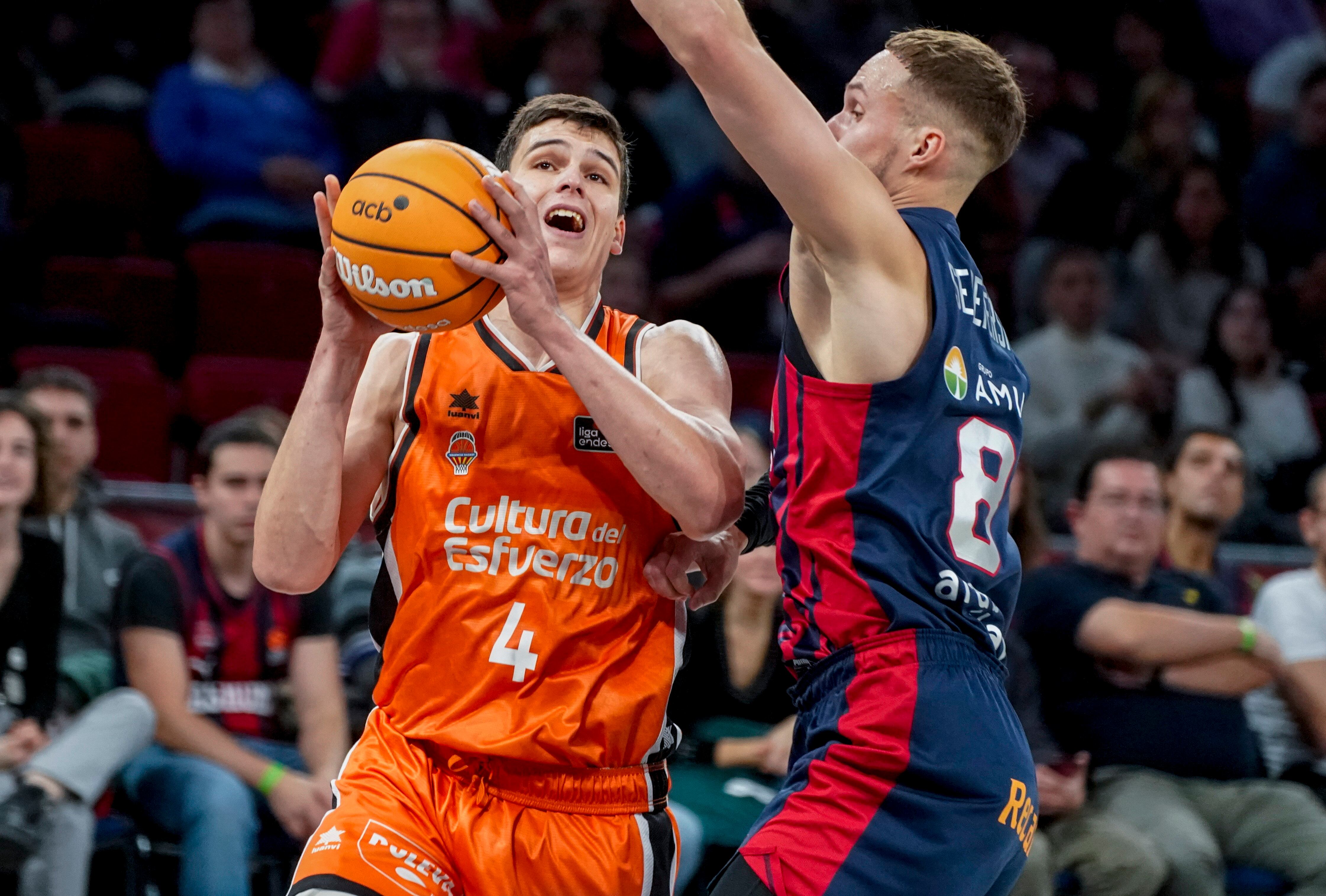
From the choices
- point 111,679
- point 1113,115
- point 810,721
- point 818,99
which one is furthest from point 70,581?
point 1113,115

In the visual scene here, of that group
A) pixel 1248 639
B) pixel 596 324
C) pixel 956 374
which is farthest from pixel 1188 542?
pixel 956 374

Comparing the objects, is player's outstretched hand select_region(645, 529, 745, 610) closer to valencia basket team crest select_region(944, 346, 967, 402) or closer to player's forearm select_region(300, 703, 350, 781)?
valencia basket team crest select_region(944, 346, 967, 402)

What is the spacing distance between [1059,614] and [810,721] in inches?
129

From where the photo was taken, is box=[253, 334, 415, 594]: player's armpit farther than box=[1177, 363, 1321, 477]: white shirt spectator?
No

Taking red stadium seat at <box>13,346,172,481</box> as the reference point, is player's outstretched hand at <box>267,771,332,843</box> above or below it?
below

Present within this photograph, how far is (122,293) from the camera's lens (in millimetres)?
8195

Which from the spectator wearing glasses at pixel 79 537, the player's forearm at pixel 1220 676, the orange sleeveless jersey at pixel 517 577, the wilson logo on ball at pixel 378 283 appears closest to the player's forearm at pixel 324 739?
the spectator wearing glasses at pixel 79 537

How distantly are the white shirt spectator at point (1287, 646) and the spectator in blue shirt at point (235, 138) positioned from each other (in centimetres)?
559

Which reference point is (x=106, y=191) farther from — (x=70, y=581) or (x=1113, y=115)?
(x=1113, y=115)

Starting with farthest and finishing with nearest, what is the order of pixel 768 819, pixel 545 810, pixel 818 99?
pixel 818 99
pixel 545 810
pixel 768 819

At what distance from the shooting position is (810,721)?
9.12ft

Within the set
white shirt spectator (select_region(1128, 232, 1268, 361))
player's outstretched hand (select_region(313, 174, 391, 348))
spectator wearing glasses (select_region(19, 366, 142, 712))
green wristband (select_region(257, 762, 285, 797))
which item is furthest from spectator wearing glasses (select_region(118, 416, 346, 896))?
white shirt spectator (select_region(1128, 232, 1268, 361))

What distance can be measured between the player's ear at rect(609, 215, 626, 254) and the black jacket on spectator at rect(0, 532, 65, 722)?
9.76 feet

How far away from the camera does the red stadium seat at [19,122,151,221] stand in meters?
8.74
